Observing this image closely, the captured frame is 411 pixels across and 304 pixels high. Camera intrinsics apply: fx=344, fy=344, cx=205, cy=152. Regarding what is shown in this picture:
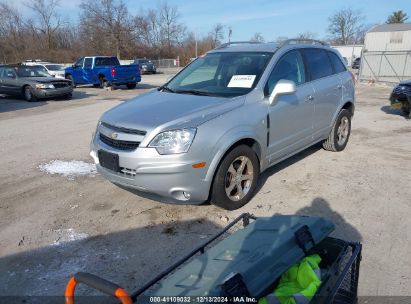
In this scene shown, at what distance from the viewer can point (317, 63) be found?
5273 millimetres

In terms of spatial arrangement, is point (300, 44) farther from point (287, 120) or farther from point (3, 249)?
point (3, 249)

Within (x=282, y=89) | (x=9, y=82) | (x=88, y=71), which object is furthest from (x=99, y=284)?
(x=88, y=71)

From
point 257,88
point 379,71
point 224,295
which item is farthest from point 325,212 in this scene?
point 379,71

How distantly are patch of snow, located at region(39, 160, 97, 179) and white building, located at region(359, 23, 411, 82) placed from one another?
21.8 m

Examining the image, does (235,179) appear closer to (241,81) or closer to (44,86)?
(241,81)

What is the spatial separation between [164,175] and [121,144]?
2.03 ft

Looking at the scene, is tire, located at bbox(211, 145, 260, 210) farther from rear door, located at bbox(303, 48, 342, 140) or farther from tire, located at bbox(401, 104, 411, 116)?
tire, located at bbox(401, 104, 411, 116)

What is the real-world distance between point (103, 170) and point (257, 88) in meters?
2.01

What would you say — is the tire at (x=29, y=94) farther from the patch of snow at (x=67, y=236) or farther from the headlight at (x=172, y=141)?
the headlight at (x=172, y=141)

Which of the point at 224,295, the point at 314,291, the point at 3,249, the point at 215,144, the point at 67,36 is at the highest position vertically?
the point at 67,36

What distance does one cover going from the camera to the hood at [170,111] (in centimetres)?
347

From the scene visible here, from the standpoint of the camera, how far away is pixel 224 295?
5.64 feet

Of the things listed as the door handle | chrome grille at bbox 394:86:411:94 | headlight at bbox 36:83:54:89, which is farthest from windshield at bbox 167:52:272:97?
headlight at bbox 36:83:54:89

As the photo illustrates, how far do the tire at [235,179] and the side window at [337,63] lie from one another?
109 inches
